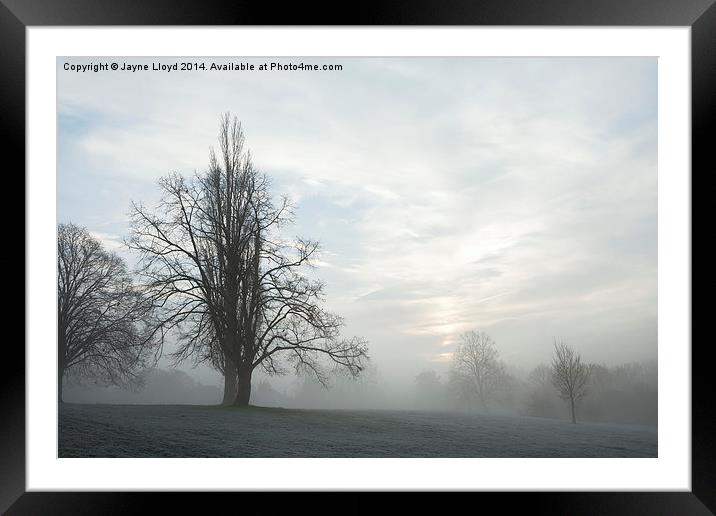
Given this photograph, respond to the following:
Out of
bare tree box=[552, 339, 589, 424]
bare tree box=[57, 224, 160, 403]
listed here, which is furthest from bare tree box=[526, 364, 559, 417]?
bare tree box=[57, 224, 160, 403]

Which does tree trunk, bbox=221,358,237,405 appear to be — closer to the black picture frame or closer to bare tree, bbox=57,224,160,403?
bare tree, bbox=57,224,160,403

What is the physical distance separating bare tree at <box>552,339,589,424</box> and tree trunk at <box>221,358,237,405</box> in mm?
4907

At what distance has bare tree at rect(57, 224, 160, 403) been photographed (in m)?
8.08

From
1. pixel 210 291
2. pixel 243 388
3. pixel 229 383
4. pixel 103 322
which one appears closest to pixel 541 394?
pixel 243 388

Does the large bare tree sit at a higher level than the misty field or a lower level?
higher

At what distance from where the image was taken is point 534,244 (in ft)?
24.6

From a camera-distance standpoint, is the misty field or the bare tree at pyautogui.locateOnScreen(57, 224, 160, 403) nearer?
the misty field

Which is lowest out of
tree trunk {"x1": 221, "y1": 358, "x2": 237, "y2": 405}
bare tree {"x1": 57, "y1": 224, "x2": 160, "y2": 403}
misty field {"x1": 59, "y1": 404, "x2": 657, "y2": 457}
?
misty field {"x1": 59, "y1": 404, "x2": 657, "y2": 457}

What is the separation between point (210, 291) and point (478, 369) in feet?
14.1

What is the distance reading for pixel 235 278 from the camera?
9109 mm
